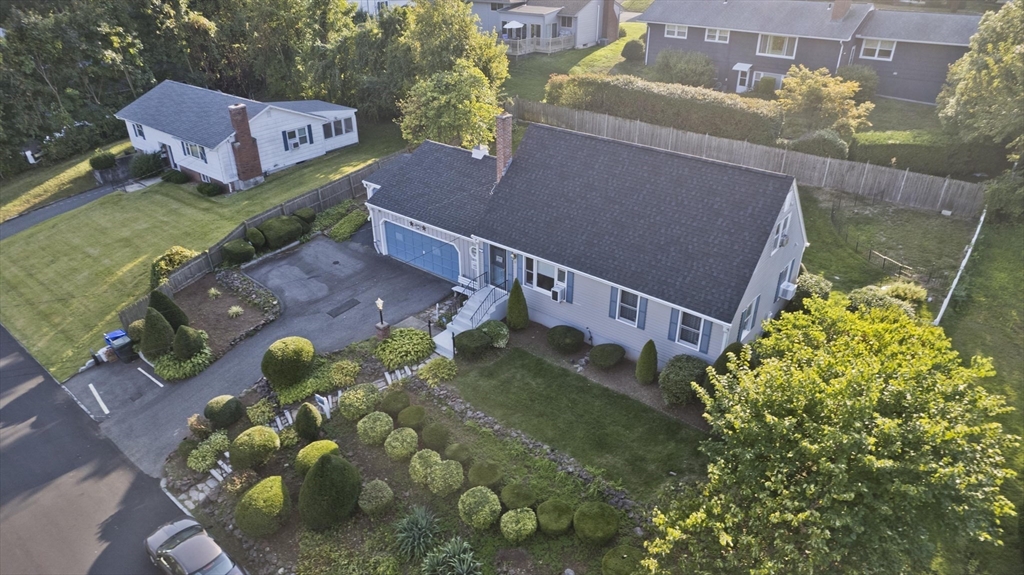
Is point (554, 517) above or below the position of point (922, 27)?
below

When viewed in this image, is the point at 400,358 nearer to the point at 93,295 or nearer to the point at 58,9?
the point at 93,295

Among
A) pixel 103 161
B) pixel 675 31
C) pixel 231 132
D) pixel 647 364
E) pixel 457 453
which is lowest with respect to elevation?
pixel 457 453

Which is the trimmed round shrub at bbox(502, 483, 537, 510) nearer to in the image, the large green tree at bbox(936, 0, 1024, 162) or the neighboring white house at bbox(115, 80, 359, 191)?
the large green tree at bbox(936, 0, 1024, 162)

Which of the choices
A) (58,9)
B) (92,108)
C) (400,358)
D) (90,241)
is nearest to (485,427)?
(400,358)

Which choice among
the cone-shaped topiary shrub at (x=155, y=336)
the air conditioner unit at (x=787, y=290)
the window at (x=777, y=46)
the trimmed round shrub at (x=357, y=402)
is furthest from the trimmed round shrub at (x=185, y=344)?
the window at (x=777, y=46)

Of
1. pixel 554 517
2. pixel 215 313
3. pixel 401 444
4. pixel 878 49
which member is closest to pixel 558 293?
pixel 401 444

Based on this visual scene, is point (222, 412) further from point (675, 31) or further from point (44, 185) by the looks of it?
point (675, 31)
